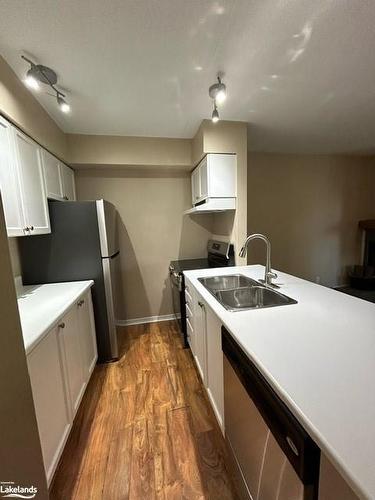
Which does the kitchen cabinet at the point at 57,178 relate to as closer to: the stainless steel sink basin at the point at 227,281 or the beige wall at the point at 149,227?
the beige wall at the point at 149,227

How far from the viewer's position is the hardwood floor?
114cm

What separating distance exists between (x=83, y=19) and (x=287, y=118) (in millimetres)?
2012

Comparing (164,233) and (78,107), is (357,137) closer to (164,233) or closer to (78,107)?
(164,233)

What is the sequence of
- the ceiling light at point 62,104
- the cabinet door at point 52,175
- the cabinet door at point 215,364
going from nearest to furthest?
the cabinet door at point 215,364, the ceiling light at point 62,104, the cabinet door at point 52,175

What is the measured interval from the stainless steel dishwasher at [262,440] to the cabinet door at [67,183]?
231cm

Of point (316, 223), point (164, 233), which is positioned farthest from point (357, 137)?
point (164, 233)

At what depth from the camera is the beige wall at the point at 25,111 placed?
55.1 inches

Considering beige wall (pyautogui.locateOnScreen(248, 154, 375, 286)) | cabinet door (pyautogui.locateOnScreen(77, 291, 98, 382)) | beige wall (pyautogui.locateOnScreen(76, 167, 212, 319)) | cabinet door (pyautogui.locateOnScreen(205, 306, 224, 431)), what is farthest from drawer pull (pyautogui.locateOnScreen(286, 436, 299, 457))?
beige wall (pyautogui.locateOnScreen(248, 154, 375, 286))

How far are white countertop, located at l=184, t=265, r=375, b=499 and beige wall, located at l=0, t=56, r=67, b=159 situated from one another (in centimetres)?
189

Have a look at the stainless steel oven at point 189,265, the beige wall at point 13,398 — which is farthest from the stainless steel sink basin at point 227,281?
the beige wall at point 13,398

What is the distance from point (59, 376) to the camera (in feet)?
4.28

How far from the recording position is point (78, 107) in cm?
194

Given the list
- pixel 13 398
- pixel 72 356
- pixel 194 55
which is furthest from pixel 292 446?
pixel 194 55

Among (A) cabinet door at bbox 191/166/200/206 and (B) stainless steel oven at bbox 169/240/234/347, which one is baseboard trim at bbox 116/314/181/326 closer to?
(B) stainless steel oven at bbox 169/240/234/347
